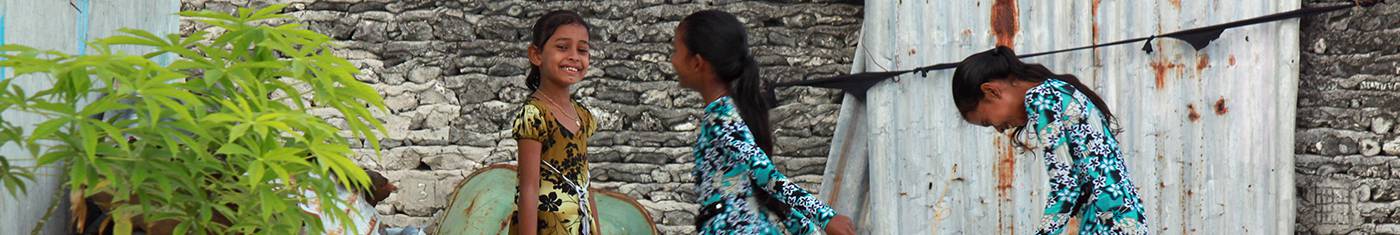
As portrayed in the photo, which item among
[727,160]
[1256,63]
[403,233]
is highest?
[1256,63]

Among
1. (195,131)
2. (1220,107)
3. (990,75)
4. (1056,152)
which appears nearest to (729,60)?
(990,75)

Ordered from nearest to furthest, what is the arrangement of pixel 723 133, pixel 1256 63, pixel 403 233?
pixel 723 133
pixel 1256 63
pixel 403 233

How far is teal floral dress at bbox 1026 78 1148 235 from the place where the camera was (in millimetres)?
3174

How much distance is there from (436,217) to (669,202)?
37.8 inches

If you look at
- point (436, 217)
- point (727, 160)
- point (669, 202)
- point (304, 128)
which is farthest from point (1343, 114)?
point (304, 128)

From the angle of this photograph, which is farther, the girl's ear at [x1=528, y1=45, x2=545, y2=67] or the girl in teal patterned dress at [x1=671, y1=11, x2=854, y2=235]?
the girl's ear at [x1=528, y1=45, x2=545, y2=67]

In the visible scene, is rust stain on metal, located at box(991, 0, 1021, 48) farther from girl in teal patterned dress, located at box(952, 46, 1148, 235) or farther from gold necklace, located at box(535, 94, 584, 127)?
gold necklace, located at box(535, 94, 584, 127)

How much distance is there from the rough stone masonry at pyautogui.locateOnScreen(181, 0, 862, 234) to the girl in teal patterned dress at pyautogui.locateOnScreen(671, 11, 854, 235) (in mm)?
2532

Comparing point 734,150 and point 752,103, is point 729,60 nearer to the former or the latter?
point 752,103

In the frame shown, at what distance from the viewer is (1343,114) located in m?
5.43

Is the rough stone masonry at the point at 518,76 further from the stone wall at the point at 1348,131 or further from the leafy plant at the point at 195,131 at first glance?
the leafy plant at the point at 195,131

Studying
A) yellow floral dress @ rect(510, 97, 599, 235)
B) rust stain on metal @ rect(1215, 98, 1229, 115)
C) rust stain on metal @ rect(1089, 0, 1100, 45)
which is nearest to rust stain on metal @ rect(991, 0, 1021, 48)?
rust stain on metal @ rect(1089, 0, 1100, 45)

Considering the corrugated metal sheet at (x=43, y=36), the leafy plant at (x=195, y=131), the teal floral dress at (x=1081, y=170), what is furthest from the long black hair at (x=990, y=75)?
the corrugated metal sheet at (x=43, y=36)

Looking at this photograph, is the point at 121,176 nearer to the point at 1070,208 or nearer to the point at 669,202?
the point at 1070,208
